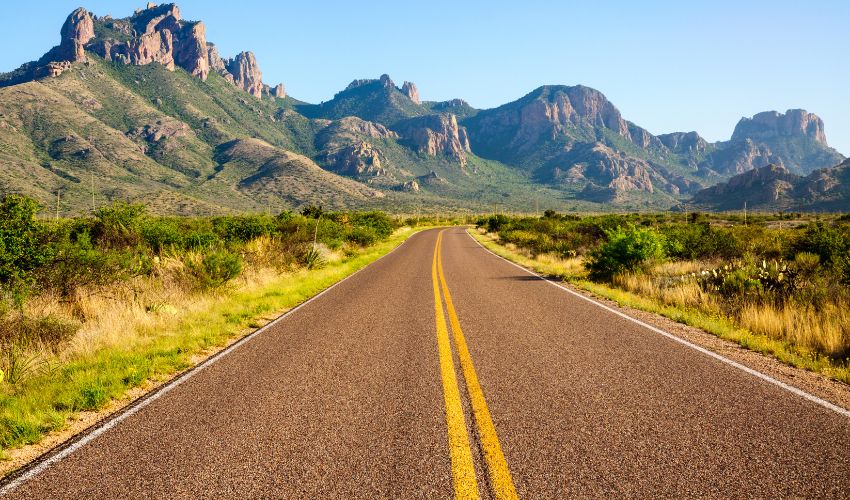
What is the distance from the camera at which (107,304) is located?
9352 millimetres

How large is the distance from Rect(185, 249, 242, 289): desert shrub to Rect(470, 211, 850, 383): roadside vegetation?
10148 millimetres

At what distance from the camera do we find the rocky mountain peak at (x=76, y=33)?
497ft

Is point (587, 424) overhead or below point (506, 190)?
below

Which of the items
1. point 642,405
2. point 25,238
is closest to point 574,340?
point 642,405

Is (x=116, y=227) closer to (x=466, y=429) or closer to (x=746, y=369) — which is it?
(x=466, y=429)

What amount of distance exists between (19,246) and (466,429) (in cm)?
879

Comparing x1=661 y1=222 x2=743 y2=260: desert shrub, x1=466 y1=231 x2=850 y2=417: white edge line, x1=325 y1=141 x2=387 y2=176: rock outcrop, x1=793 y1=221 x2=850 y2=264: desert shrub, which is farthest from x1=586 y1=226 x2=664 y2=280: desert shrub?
x1=325 y1=141 x2=387 y2=176: rock outcrop

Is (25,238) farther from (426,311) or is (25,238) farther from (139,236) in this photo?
(426,311)

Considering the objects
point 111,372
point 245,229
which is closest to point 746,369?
point 111,372

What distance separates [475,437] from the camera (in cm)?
373

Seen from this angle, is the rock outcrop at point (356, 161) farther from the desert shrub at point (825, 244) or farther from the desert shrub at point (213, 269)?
the desert shrub at point (825, 244)

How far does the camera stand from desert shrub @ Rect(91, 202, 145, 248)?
12469mm

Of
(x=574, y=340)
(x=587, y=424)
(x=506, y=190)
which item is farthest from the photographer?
(x=506, y=190)

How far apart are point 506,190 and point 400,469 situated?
163m
